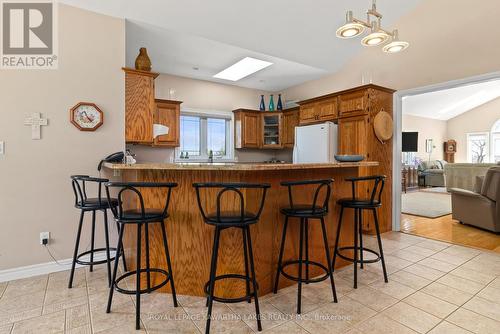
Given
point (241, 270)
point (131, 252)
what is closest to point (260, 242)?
point (241, 270)

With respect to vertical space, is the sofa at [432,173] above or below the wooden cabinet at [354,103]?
below

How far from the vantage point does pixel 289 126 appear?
18.1ft

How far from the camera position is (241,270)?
84.1 inches

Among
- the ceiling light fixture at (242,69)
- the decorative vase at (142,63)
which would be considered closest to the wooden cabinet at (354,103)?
the ceiling light fixture at (242,69)

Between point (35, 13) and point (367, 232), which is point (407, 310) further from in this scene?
A: point (35, 13)

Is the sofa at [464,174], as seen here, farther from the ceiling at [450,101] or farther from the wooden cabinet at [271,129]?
the wooden cabinet at [271,129]

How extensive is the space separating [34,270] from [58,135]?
4.47 ft

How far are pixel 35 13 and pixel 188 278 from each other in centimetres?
300

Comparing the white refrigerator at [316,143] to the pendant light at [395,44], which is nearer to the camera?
the pendant light at [395,44]

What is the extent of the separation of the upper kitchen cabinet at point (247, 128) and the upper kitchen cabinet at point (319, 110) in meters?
1.04

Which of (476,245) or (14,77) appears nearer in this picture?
(14,77)

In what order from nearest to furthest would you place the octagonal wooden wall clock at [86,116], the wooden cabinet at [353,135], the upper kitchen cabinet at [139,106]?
1. the octagonal wooden wall clock at [86,116]
2. the upper kitchen cabinet at [139,106]
3. the wooden cabinet at [353,135]

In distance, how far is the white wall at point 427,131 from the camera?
32.7 ft

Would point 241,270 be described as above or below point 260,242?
below
